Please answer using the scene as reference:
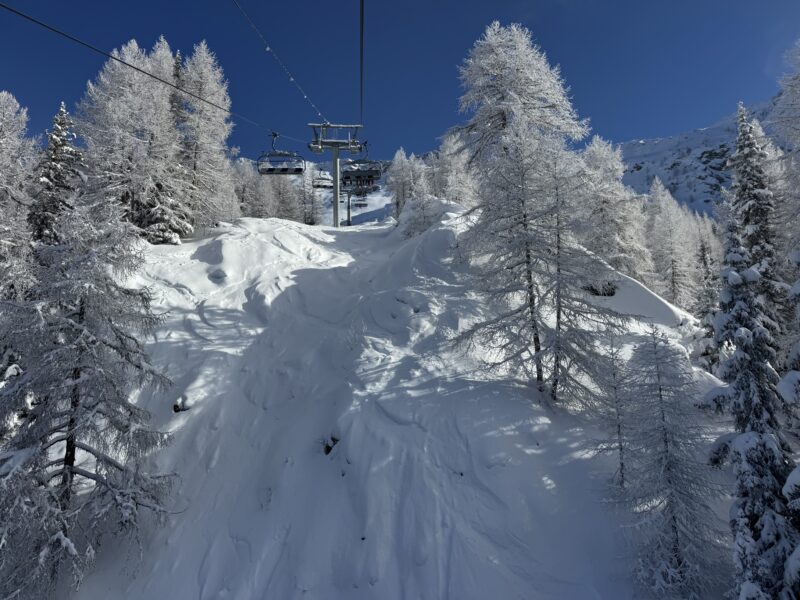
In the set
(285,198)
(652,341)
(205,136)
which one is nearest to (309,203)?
(285,198)

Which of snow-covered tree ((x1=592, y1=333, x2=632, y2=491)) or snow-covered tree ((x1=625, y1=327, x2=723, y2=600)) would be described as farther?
snow-covered tree ((x1=592, y1=333, x2=632, y2=491))

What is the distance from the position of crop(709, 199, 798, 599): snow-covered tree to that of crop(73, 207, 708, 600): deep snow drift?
2.30 m

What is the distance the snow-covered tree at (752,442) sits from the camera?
6.50 m

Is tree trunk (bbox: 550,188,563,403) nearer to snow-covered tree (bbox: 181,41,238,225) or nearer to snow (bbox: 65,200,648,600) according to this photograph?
snow (bbox: 65,200,648,600)

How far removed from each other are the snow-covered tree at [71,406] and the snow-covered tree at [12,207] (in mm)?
6098

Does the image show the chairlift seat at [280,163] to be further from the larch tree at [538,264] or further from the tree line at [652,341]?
the larch tree at [538,264]

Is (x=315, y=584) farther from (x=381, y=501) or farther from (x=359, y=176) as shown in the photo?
(x=359, y=176)

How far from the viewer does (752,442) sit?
6.96 m

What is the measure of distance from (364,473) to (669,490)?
21.9 feet

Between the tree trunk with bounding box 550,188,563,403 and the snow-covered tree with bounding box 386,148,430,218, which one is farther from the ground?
the snow-covered tree with bounding box 386,148,430,218

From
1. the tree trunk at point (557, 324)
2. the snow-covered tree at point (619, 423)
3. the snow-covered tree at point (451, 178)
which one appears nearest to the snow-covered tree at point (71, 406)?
the tree trunk at point (557, 324)

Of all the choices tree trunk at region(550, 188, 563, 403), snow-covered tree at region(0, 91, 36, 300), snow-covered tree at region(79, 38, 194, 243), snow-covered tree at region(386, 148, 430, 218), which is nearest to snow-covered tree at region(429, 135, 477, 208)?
snow-covered tree at region(386, 148, 430, 218)

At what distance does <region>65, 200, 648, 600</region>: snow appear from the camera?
27.2 feet

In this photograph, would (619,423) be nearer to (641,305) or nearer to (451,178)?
(641,305)
